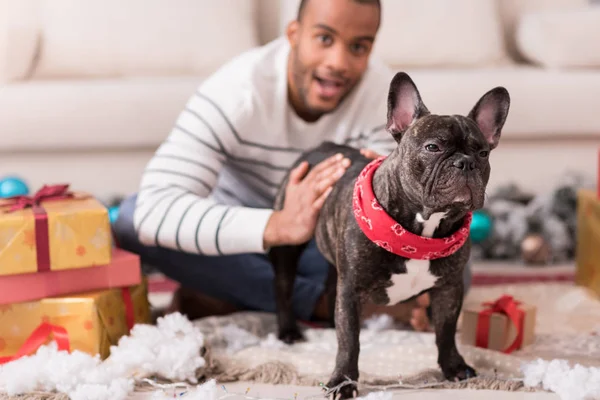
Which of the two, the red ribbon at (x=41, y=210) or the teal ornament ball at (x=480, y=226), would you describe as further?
the teal ornament ball at (x=480, y=226)

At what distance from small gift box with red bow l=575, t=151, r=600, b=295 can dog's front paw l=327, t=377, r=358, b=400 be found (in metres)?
0.85

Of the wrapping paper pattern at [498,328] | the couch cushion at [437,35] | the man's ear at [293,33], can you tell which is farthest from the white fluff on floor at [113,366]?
the couch cushion at [437,35]

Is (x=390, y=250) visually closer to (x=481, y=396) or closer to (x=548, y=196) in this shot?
(x=481, y=396)

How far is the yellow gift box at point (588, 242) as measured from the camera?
1.79m

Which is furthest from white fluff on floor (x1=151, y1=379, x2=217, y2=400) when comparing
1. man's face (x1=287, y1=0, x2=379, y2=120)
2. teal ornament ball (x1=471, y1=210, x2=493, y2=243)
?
teal ornament ball (x1=471, y1=210, x2=493, y2=243)

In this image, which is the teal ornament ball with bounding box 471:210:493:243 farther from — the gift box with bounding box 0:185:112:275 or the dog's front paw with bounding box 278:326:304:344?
the gift box with bounding box 0:185:112:275

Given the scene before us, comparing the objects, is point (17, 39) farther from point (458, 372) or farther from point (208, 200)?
point (458, 372)

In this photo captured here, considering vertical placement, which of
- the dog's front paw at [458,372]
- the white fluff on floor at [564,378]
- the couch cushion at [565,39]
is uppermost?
the couch cushion at [565,39]

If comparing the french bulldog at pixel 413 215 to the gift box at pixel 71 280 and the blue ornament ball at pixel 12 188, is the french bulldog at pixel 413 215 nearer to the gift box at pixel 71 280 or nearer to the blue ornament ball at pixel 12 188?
the gift box at pixel 71 280

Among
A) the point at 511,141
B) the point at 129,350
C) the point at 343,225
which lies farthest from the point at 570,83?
the point at 129,350

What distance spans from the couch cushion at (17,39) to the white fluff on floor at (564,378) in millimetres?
1644

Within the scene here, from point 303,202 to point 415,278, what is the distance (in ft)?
0.85

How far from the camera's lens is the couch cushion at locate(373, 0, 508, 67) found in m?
2.47

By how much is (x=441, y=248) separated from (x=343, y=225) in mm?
155
